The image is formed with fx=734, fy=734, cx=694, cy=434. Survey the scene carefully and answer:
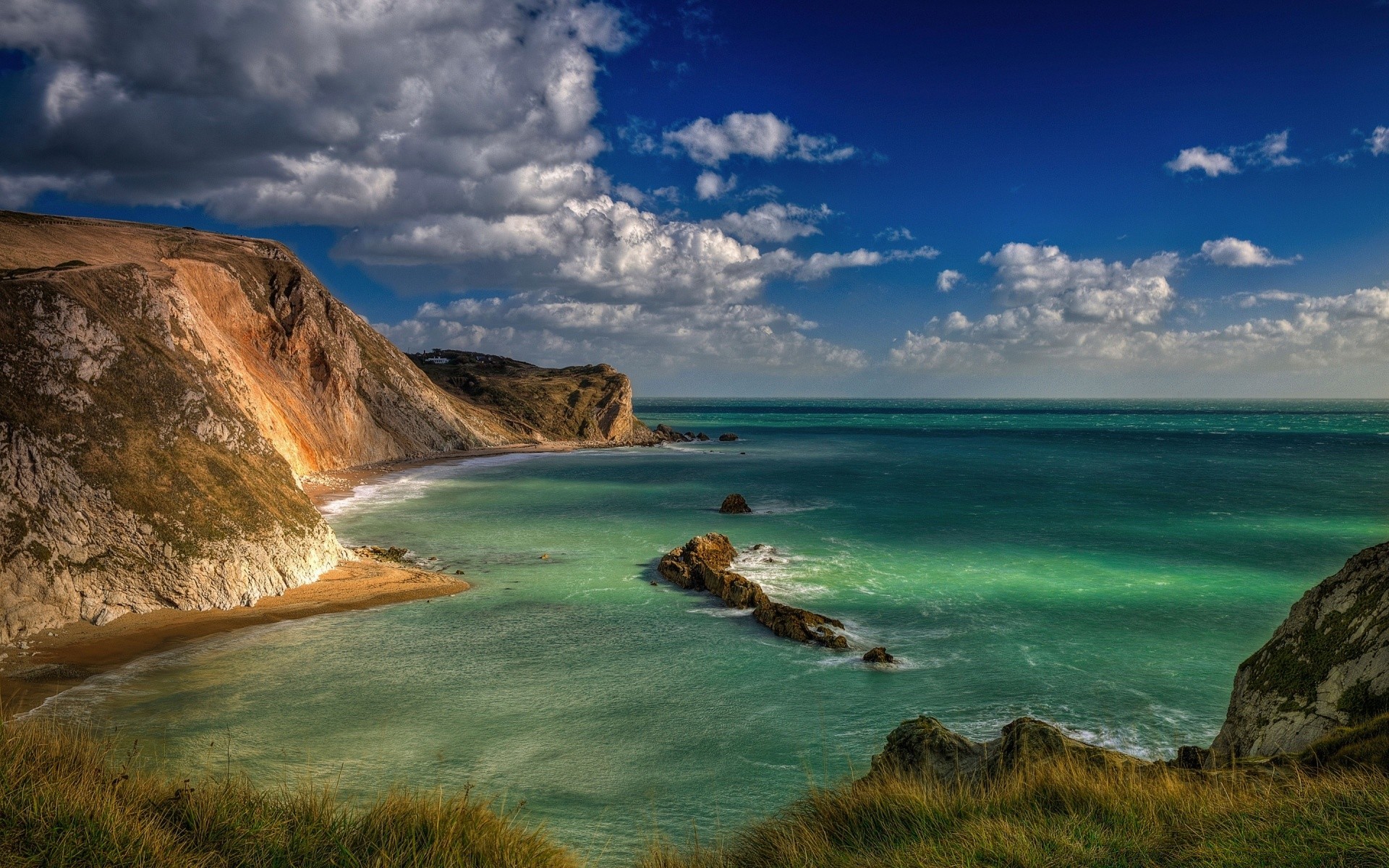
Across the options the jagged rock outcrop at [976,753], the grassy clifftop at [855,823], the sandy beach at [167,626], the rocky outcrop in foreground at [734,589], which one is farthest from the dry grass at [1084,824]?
the sandy beach at [167,626]

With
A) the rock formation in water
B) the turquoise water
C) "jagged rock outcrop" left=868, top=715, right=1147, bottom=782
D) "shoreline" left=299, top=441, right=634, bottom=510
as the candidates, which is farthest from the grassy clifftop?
"shoreline" left=299, top=441, right=634, bottom=510

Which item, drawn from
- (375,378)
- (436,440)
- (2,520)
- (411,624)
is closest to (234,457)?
(2,520)

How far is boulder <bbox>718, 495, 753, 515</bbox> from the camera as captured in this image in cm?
3247

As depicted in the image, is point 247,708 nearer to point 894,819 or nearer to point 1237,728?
point 894,819

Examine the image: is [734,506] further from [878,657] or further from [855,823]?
[855,823]

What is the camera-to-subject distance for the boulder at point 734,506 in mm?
32469

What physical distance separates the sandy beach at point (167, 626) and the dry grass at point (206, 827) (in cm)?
445

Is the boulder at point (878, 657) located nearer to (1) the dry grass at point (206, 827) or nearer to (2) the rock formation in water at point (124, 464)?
(1) the dry grass at point (206, 827)

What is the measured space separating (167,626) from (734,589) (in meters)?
11.7

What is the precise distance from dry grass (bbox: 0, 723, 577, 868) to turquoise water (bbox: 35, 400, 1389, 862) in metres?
2.77

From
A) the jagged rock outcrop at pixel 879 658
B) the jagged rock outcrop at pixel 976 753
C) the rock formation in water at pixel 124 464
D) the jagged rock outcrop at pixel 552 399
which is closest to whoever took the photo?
the jagged rock outcrop at pixel 976 753

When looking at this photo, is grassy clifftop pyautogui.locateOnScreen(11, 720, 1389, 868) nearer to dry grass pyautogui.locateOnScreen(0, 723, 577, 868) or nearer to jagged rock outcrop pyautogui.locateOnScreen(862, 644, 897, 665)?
dry grass pyautogui.locateOnScreen(0, 723, 577, 868)

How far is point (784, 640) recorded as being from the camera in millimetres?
15039

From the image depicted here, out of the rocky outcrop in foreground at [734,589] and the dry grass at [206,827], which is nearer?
the dry grass at [206,827]
